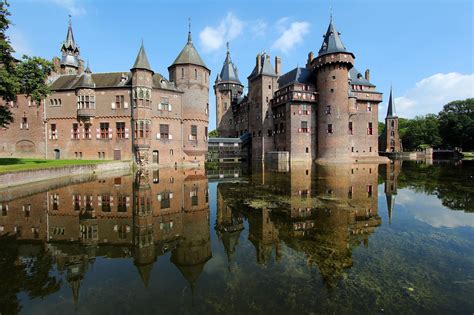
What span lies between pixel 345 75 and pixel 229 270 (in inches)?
1575

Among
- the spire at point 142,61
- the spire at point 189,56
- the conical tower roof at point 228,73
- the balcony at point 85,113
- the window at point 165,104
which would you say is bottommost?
the balcony at point 85,113

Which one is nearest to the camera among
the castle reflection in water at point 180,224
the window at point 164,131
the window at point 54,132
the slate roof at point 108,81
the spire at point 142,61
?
the castle reflection in water at point 180,224

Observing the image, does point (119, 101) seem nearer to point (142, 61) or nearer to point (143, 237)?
point (142, 61)

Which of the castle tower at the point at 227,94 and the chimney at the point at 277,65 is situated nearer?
the chimney at the point at 277,65

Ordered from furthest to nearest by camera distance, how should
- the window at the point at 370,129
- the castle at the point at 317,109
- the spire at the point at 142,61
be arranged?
the window at the point at 370,129 < the castle at the point at 317,109 < the spire at the point at 142,61

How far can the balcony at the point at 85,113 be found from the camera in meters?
30.3

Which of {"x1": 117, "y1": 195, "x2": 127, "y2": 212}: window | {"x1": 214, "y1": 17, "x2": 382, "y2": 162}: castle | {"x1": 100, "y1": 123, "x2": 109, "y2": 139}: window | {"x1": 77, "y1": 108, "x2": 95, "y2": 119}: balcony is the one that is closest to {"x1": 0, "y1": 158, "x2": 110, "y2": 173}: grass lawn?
{"x1": 117, "y1": 195, "x2": 127, "y2": 212}: window

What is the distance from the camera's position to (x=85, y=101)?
30609 mm

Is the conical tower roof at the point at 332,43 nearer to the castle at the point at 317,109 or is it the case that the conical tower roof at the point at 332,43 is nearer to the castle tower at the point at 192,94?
the castle at the point at 317,109

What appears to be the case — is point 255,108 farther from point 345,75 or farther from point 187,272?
point 187,272

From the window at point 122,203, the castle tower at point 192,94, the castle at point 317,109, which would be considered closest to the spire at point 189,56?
the castle tower at point 192,94

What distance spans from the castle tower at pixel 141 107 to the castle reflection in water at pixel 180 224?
1522cm

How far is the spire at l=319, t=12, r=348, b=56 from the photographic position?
3816cm

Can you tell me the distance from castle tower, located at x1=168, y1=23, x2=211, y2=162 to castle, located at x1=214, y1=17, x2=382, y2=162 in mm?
14910
